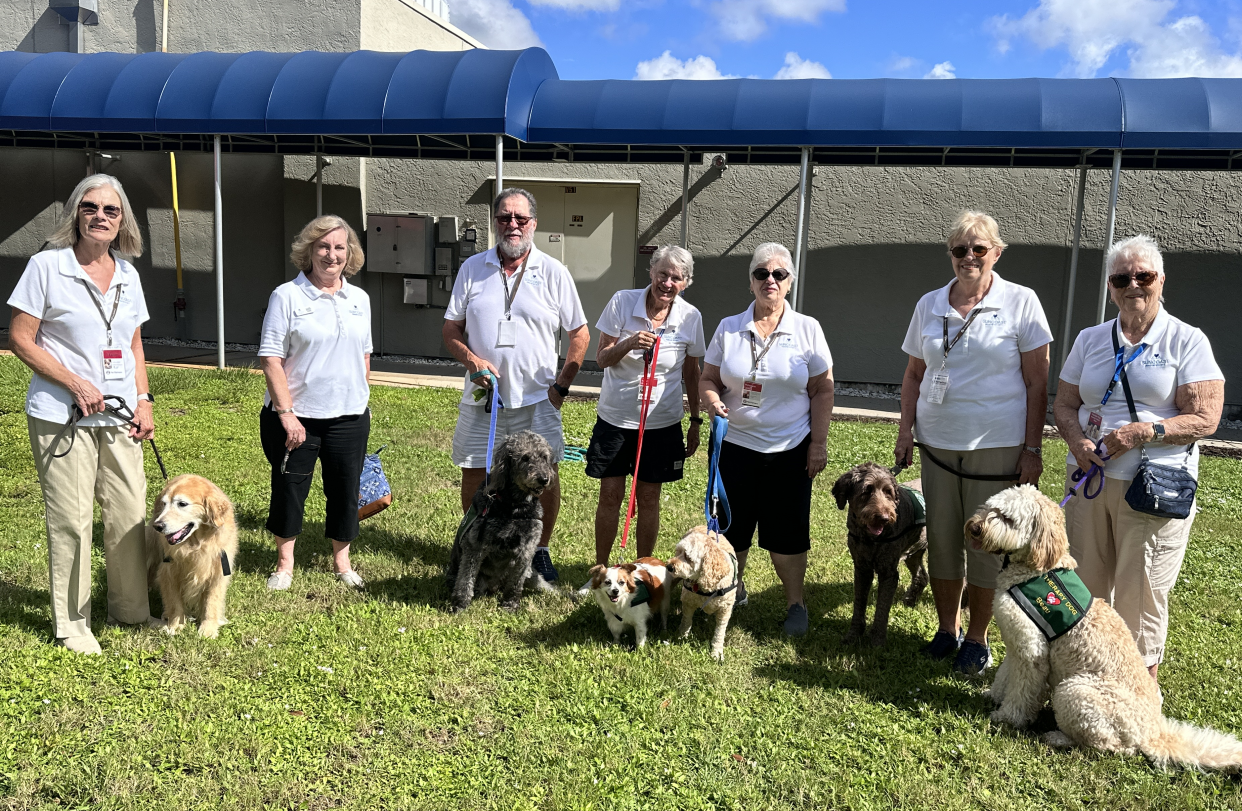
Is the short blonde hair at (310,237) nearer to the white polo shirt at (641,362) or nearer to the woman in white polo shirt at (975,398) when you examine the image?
the white polo shirt at (641,362)

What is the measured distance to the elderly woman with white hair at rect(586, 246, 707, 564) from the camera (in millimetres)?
4410

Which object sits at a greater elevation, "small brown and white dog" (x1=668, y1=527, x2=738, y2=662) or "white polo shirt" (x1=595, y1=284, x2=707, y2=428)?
"white polo shirt" (x1=595, y1=284, x2=707, y2=428)

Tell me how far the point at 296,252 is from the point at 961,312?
3.36m

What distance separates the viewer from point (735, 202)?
12156 millimetres

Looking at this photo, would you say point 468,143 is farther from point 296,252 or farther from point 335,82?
point 296,252

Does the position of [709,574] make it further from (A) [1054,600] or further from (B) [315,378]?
(B) [315,378]

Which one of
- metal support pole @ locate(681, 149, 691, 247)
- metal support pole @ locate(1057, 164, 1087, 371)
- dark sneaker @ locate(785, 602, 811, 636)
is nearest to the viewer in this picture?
dark sneaker @ locate(785, 602, 811, 636)

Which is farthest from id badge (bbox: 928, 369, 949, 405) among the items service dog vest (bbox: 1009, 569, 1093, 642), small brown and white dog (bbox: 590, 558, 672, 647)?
small brown and white dog (bbox: 590, 558, 672, 647)

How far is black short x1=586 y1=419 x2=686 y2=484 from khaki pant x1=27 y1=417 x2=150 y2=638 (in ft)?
7.28

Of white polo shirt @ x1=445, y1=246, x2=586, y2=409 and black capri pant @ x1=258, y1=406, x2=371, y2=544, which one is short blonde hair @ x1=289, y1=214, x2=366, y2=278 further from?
black capri pant @ x1=258, y1=406, x2=371, y2=544

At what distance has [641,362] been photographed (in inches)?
176

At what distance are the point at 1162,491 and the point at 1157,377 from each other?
473 mm

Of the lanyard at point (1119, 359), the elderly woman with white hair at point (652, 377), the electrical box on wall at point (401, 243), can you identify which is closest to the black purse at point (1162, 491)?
the lanyard at point (1119, 359)

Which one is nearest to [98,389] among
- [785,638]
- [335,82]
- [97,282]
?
[97,282]
